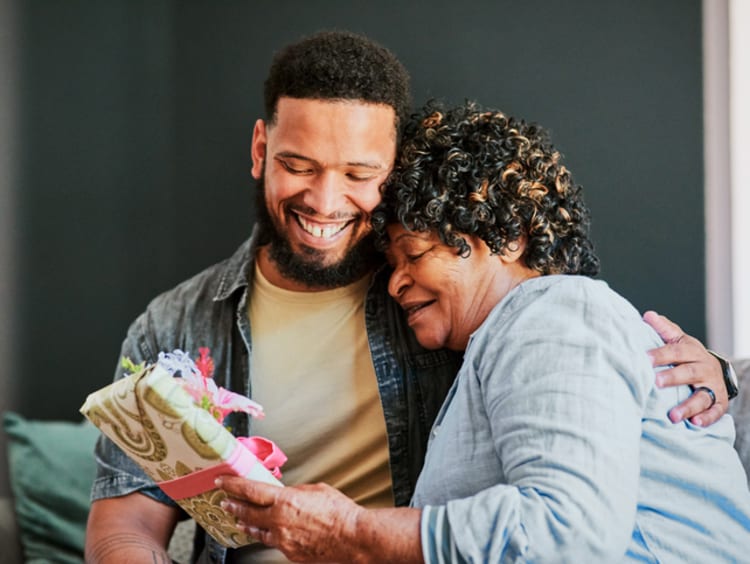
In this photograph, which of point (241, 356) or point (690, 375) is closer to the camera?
point (690, 375)

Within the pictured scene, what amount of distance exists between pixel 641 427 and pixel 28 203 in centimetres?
208

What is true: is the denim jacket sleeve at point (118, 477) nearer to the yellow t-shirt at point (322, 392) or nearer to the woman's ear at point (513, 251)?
the yellow t-shirt at point (322, 392)

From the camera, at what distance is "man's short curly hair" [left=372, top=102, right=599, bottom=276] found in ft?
5.34

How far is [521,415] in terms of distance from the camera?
1281 mm

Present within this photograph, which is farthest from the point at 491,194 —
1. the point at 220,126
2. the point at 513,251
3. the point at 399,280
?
the point at 220,126

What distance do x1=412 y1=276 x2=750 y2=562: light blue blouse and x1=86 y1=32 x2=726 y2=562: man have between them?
41cm

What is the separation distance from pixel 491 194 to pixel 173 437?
0.68 m

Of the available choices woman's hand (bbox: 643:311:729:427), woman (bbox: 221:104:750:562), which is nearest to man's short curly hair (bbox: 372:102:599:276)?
woman (bbox: 221:104:750:562)

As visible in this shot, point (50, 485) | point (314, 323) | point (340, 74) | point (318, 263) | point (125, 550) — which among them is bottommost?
point (50, 485)

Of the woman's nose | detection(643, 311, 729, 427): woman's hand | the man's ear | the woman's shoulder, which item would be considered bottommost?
detection(643, 311, 729, 427): woman's hand

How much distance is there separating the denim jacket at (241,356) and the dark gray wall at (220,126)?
0.73m

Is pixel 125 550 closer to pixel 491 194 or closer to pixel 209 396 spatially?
pixel 209 396

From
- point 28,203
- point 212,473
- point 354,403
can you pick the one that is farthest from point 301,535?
point 28,203

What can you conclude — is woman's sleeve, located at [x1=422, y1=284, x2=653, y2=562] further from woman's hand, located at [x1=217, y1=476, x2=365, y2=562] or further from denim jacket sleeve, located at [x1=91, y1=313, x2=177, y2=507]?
denim jacket sleeve, located at [x1=91, y1=313, x2=177, y2=507]
